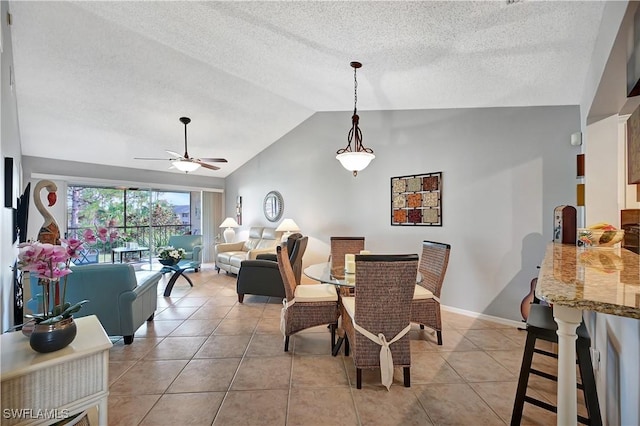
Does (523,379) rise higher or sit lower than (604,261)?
lower

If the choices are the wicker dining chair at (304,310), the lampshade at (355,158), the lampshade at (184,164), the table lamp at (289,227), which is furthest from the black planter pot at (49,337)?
the table lamp at (289,227)

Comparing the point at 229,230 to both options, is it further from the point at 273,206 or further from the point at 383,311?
the point at 383,311

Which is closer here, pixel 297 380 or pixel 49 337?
pixel 49 337

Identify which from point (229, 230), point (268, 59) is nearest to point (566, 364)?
point (268, 59)

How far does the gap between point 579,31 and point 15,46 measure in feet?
16.7

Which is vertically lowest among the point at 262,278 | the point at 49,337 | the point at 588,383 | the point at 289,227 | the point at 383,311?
the point at 262,278

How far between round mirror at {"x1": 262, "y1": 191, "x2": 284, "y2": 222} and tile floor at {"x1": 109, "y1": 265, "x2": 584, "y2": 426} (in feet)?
10.6

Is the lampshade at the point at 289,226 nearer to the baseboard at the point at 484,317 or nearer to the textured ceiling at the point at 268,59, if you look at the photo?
the textured ceiling at the point at 268,59

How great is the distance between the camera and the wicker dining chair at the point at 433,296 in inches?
114

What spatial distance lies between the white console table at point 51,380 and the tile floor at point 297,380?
707 millimetres

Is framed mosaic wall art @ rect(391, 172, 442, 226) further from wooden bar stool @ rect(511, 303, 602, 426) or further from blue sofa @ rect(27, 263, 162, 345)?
blue sofa @ rect(27, 263, 162, 345)

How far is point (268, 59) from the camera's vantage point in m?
3.37

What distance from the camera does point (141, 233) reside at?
7.33 meters

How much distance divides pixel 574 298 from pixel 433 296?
7.02 feet
